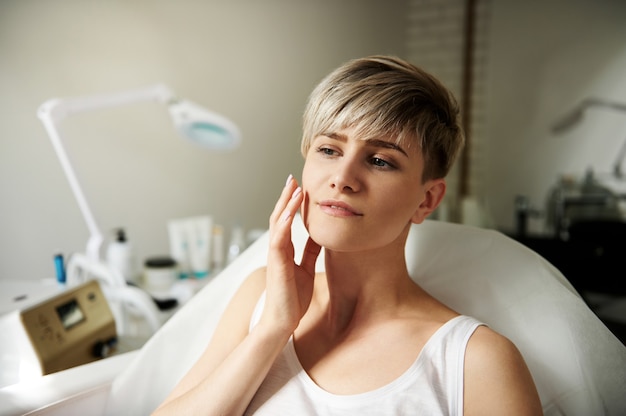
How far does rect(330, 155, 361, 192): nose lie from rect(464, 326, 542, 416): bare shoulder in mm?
281

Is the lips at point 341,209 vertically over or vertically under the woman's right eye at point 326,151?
under

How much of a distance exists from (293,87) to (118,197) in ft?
3.19

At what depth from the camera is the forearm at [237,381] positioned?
0.79 metres

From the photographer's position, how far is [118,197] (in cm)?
180

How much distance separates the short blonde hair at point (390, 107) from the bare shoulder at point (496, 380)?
26 centimetres

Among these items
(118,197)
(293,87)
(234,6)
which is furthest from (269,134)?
(118,197)

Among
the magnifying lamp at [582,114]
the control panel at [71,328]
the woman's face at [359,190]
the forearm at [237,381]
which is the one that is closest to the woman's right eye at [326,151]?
the woman's face at [359,190]

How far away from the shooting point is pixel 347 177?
28.5 inches

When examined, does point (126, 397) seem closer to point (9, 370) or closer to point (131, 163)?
point (9, 370)

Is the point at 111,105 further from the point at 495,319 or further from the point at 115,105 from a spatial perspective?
the point at 495,319

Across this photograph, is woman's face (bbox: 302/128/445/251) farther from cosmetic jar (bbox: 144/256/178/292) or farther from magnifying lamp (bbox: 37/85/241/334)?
cosmetic jar (bbox: 144/256/178/292)

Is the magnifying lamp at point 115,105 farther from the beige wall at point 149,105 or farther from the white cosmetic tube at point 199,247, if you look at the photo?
the white cosmetic tube at point 199,247

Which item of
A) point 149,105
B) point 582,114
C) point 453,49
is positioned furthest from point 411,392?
point 453,49

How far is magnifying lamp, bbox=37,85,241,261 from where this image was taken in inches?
56.9
